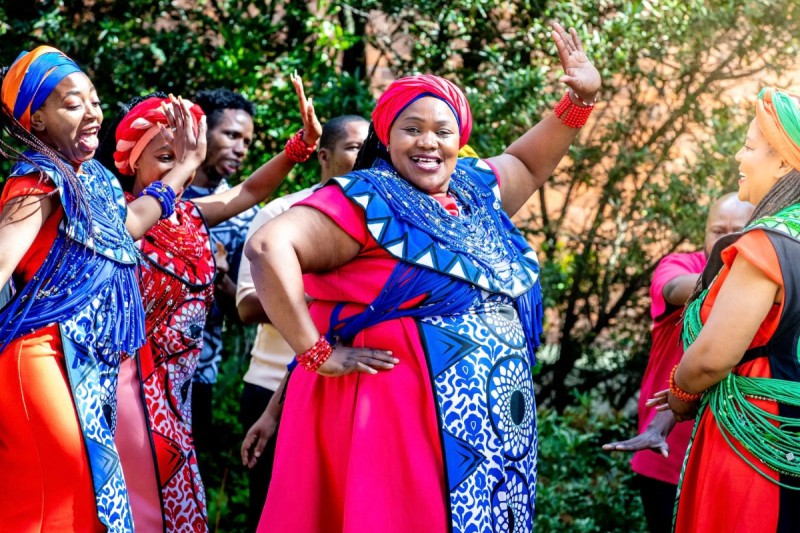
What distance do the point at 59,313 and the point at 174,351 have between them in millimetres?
938

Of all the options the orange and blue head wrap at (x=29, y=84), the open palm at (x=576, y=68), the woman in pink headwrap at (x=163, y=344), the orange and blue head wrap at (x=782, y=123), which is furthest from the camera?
the woman in pink headwrap at (x=163, y=344)

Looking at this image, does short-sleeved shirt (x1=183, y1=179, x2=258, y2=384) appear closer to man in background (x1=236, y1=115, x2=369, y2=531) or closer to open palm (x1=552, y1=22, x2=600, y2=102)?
man in background (x1=236, y1=115, x2=369, y2=531)

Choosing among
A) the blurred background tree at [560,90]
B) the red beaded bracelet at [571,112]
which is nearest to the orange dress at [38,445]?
the red beaded bracelet at [571,112]

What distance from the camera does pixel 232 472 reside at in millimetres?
6500

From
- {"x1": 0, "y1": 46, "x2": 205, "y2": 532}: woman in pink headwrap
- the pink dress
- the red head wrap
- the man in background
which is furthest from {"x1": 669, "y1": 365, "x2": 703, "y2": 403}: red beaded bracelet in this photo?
the red head wrap

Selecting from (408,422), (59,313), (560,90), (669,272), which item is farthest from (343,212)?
(560,90)

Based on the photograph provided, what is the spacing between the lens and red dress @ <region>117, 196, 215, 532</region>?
447 centimetres

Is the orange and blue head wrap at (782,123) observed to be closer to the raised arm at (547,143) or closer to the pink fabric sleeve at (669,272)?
the raised arm at (547,143)

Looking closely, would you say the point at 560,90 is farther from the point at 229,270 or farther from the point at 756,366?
the point at 756,366

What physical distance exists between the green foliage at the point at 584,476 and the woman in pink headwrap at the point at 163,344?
7.40 ft

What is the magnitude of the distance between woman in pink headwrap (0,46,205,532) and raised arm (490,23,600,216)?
148 cm

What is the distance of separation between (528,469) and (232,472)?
3117 millimetres

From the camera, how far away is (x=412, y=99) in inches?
154

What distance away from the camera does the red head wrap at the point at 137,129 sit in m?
4.63
